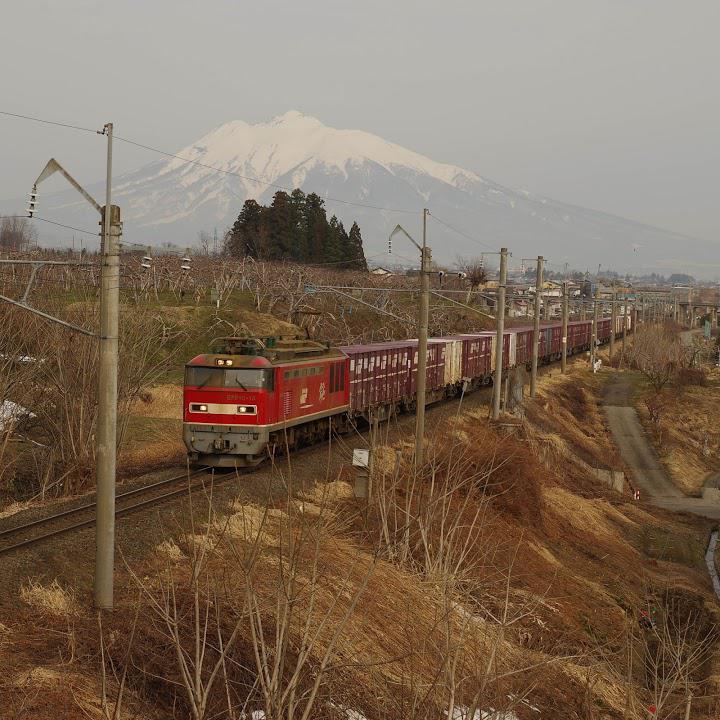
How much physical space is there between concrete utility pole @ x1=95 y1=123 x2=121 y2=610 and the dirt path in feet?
107

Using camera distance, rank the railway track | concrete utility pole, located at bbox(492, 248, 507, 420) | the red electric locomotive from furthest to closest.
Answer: concrete utility pole, located at bbox(492, 248, 507, 420) → the red electric locomotive → the railway track

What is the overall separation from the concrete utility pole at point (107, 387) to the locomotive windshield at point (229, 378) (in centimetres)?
1092

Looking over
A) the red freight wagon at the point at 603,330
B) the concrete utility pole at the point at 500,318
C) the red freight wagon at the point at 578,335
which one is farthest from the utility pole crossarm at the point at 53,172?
the red freight wagon at the point at 603,330

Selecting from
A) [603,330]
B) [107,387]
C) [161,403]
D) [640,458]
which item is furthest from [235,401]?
[603,330]

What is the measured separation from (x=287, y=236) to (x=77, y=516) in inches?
3339

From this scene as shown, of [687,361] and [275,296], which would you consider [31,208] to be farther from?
[687,361]

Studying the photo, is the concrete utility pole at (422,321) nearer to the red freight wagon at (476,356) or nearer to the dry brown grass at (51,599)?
the dry brown grass at (51,599)

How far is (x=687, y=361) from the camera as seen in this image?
3546 inches

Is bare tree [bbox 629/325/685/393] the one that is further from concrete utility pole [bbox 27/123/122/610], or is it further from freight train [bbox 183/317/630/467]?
concrete utility pole [bbox 27/123/122/610]

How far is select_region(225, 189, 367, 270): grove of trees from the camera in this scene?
103m

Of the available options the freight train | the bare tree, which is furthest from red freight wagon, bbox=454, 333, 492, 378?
the bare tree

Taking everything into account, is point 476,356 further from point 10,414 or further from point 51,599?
point 51,599

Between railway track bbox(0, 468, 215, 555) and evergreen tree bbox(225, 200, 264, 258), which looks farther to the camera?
evergreen tree bbox(225, 200, 264, 258)

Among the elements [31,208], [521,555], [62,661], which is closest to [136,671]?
[62,661]
